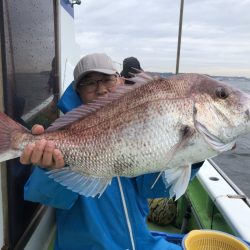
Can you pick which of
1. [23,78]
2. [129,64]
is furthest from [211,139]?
[129,64]

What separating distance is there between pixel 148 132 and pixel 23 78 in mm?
1000

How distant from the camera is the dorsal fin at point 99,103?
6.01 feet

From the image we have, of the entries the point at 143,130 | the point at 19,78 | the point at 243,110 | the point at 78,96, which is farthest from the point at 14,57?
the point at 243,110

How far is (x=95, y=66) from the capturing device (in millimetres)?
2381

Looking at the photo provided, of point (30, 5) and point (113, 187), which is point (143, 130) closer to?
point (113, 187)

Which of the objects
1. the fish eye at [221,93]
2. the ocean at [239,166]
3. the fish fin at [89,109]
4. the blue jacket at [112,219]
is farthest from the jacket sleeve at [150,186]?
the ocean at [239,166]

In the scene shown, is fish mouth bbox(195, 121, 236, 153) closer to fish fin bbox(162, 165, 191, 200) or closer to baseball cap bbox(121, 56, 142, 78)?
fish fin bbox(162, 165, 191, 200)

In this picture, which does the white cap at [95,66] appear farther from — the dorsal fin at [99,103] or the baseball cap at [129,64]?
the baseball cap at [129,64]

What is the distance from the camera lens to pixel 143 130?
1718 mm

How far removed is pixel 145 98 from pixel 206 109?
302 mm

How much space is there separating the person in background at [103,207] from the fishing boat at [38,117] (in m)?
0.20

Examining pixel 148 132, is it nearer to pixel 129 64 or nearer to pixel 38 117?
pixel 38 117

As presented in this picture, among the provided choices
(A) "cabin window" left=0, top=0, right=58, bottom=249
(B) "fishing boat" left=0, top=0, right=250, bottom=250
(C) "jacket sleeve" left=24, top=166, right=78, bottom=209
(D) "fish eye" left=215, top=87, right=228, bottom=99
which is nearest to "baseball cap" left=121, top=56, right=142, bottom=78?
(B) "fishing boat" left=0, top=0, right=250, bottom=250

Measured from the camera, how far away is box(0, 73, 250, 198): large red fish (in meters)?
1.68
